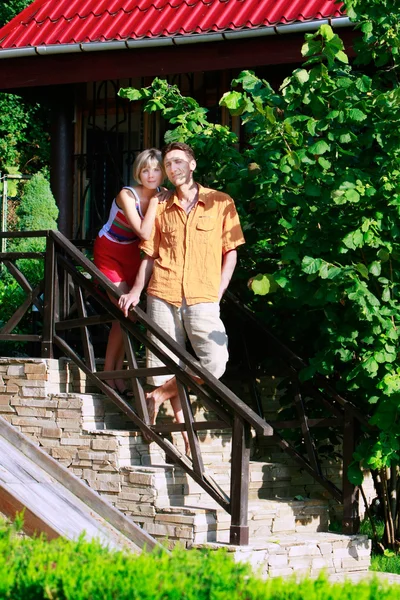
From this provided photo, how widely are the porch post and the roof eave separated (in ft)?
2.70

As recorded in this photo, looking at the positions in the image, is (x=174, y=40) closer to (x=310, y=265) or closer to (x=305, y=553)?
(x=310, y=265)

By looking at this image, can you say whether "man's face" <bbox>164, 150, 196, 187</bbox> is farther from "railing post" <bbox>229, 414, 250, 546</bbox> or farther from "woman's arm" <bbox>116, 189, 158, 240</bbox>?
"railing post" <bbox>229, 414, 250, 546</bbox>

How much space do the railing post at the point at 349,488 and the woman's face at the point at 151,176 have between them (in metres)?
2.00

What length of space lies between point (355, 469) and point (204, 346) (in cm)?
128

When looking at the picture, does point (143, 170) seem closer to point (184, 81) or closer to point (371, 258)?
point (371, 258)

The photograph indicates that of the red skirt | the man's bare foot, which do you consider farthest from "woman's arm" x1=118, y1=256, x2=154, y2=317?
the man's bare foot

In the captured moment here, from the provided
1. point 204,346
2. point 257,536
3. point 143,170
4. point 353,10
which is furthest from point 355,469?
point 353,10

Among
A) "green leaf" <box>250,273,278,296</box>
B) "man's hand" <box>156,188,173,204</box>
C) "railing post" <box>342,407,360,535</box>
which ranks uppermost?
"man's hand" <box>156,188,173,204</box>

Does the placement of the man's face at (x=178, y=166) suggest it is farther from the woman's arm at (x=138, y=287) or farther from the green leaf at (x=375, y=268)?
the green leaf at (x=375, y=268)

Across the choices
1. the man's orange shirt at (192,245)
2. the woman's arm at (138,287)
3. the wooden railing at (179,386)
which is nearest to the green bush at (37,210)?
the wooden railing at (179,386)

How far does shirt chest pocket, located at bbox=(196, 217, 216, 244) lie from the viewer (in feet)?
23.3

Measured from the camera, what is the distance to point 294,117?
6.83 meters

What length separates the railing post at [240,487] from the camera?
6.44 metres

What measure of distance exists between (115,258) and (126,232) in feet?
0.66
